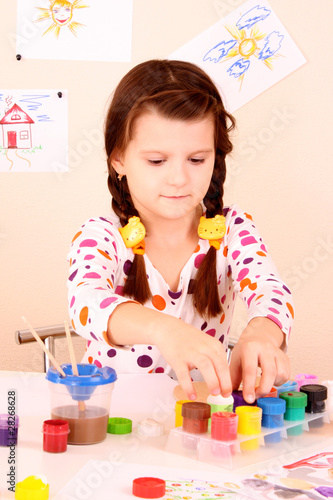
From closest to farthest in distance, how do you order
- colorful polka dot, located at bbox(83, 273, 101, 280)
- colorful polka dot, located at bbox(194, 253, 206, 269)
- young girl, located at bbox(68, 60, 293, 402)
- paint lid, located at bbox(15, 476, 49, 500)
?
paint lid, located at bbox(15, 476, 49, 500) < young girl, located at bbox(68, 60, 293, 402) < colorful polka dot, located at bbox(83, 273, 101, 280) < colorful polka dot, located at bbox(194, 253, 206, 269)

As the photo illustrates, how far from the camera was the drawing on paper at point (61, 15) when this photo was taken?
1.79 metres

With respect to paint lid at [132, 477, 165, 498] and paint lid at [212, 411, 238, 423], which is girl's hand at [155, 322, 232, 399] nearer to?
paint lid at [212, 411, 238, 423]

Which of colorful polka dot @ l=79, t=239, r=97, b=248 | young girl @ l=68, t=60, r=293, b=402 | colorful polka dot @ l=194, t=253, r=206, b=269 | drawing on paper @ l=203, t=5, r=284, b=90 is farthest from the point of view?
drawing on paper @ l=203, t=5, r=284, b=90

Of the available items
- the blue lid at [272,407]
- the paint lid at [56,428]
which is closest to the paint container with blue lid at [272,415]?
the blue lid at [272,407]

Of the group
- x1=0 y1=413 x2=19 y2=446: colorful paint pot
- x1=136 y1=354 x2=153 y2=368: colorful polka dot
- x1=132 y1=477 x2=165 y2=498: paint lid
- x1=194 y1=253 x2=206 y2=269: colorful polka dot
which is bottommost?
x1=132 y1=477 x2=165 y2=498: paint lid

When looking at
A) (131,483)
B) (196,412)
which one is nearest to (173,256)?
(196,412)

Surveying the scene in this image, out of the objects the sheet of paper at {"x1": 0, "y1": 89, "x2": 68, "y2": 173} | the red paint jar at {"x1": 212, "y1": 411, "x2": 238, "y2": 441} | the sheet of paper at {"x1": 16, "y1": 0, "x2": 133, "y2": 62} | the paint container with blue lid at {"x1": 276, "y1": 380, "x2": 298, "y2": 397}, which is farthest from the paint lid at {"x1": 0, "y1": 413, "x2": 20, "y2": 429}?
the sheet of paper at {"x1": 16, "y1": 0, "x2": 133, "y2": 62}

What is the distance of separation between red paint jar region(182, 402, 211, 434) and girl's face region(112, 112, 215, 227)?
40cm

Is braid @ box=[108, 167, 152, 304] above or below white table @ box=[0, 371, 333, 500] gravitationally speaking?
above

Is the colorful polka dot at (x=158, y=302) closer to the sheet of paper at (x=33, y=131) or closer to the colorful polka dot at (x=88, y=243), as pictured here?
the colorful polka dot at (x=88, y=243)

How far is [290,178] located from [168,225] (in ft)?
2.19

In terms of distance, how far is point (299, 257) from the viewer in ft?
Result: 5.75

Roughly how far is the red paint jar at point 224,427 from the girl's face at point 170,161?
0.42m

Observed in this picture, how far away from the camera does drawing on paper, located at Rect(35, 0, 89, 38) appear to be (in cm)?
179
